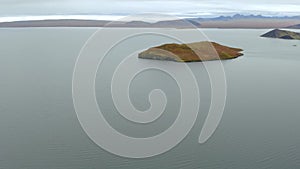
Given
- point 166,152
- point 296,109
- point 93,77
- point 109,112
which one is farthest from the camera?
point 93,77

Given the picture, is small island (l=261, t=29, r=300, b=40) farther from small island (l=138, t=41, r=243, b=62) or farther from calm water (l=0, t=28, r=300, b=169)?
calm water (l=0, t=28, r=300, b=169)

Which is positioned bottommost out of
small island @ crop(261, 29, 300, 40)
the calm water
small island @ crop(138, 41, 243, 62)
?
the calm water

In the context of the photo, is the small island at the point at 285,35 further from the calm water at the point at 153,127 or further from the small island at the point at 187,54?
the calm water at the point at 153,127

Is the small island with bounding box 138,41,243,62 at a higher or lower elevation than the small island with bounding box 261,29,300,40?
lower

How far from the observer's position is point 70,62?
4984 cm

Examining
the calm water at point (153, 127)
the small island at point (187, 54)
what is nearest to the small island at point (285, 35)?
the small island at point (187, 54)

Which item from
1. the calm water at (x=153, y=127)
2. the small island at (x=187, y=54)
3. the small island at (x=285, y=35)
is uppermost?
the small island at (x=285, y=35)

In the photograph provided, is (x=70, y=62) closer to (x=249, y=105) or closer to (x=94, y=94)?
(x=94, y=94)

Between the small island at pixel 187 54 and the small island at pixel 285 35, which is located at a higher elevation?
the small island at pixel 285 35

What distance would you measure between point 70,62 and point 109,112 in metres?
27.8

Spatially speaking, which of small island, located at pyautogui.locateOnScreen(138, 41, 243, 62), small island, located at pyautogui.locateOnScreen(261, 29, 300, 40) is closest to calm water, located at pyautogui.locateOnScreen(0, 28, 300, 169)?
small island, located at pyautogui.locateOnScreen(138, 41, 243, 62)

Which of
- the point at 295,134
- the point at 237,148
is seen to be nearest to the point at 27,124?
the point at 237,148

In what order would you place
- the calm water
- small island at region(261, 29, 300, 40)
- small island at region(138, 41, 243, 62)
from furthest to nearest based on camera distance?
1. small island at region(261, 29, 300, 40)
2. small island at region(138, 41, 243, 62)
3. the calm water

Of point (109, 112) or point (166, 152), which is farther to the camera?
point (109, 112)
